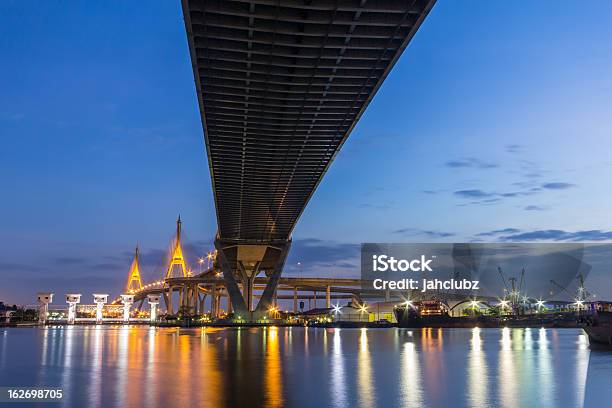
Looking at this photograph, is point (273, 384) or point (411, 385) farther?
point (411, 385)

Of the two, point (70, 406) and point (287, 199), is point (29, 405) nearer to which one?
point (70, 406)

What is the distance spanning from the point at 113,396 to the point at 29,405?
2.20m

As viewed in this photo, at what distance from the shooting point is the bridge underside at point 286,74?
108 ft

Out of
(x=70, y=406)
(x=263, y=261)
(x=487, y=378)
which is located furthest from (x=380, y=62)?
(x=263, y=261)

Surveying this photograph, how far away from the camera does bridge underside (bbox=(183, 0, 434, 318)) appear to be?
32.8 m

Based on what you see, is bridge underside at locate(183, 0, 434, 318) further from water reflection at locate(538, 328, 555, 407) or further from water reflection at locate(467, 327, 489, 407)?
water reflection at locate(538, 328, 555, 407)

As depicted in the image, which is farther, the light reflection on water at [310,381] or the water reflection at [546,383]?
the water reflection at [546,383]

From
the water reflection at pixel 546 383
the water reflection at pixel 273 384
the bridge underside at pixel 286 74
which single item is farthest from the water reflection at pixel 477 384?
the bridge underside at pixel 286 74

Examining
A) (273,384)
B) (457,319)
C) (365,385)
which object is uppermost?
(457,319)

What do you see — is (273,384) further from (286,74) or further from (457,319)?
(457,319)

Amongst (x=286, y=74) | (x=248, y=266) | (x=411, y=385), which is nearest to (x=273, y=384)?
(x=411, y=385)

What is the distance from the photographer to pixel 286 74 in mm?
40812

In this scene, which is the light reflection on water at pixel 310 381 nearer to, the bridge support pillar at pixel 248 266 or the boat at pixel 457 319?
the bridge support pillar at pixel 248 266

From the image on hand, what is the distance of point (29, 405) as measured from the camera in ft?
49.4
